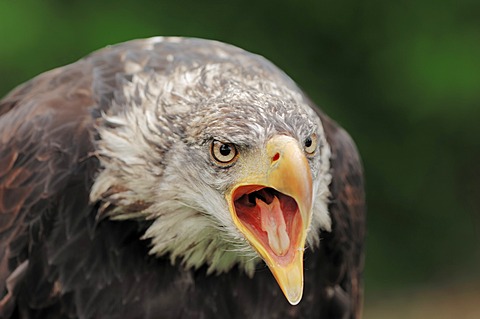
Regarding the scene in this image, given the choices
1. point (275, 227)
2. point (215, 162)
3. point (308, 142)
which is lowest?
point (275, 227)

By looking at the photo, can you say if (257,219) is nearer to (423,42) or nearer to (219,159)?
(219,159)

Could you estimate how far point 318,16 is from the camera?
8.71 metres

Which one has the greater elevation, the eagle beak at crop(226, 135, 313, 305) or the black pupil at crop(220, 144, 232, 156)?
the black pupil at crop(220, 144, 232, 156)

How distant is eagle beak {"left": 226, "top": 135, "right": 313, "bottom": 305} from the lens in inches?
131

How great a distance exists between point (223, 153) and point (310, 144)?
1.03 ft

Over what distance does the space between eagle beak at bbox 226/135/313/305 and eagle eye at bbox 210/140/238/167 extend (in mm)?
55

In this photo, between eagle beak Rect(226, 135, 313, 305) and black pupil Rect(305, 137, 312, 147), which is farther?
black pupil Rect(305, 137, 312, 147)

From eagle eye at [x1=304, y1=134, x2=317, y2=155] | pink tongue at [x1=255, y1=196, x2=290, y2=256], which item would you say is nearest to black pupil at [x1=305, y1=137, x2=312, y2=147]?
eagle eye at [x1=304, y1=134, x2=317, y2=155]

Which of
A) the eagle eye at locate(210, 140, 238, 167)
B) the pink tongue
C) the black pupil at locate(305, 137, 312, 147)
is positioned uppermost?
the black pupil at locate(305, 137, 312, 147)

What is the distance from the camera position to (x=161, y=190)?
3844 millimetres

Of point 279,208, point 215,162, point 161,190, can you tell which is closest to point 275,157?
point 279,208

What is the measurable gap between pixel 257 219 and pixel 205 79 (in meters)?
0.74

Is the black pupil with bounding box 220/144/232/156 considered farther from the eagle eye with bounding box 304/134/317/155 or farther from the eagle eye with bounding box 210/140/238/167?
the eagle eye with bounding box 304/134/317/155

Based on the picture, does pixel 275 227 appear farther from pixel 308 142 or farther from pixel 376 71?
pixel 376 71
